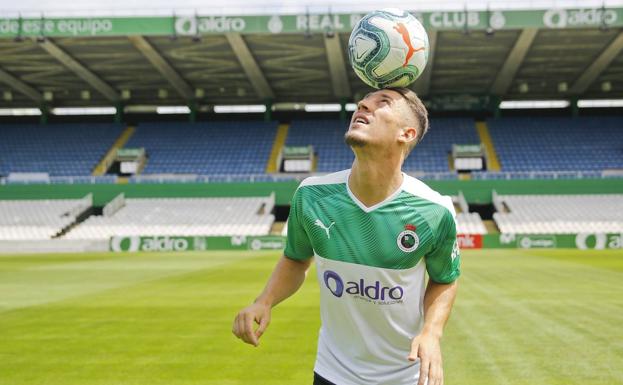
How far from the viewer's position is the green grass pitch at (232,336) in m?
7.25

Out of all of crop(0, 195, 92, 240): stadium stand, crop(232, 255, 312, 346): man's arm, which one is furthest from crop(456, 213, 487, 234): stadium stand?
crop(232, 255, 312, 346): man's arm

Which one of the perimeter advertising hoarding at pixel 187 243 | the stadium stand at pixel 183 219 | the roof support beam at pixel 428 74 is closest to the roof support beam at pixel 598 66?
the roof support beam at pixel 428 74

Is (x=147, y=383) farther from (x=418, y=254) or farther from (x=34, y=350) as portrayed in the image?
(x=418, y=254)

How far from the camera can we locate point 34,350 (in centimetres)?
868

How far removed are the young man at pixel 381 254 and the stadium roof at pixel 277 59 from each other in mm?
34476

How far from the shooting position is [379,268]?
281 centimetres

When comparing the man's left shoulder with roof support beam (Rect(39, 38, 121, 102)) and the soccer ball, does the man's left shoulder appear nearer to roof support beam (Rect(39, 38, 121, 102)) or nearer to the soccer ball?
the soccer ball

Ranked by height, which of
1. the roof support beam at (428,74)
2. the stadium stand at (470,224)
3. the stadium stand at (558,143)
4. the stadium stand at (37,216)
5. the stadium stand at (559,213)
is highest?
the roof support beam at (428,74)

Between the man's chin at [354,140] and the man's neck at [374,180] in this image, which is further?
the man's neck at [374,180]

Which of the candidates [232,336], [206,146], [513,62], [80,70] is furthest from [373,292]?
[206,146]

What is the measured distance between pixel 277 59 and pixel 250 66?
1.95 metres

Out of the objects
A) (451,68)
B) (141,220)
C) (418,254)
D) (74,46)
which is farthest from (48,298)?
(451,68)

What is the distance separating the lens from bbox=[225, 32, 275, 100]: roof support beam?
127 feet

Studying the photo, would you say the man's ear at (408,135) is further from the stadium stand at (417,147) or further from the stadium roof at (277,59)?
the stadium stand at (417,147)
